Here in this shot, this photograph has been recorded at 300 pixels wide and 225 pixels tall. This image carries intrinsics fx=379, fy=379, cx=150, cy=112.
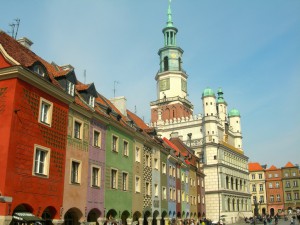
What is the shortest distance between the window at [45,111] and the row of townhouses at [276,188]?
10240 centimetres

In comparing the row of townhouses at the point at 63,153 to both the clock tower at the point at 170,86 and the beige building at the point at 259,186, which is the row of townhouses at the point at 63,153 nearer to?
the clock tower at the point at 170,86

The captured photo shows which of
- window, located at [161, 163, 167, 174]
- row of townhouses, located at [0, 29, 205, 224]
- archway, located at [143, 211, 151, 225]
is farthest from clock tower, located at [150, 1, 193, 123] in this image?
archway, located at [143, 211, 151, 225]

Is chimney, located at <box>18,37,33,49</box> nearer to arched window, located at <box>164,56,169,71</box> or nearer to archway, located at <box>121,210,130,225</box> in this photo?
archway, located at <box>121,210,130,225</box>

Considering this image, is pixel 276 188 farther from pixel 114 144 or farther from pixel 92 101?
pixel 92 101

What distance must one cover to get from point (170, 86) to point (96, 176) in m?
63.7

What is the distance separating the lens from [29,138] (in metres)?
20.7

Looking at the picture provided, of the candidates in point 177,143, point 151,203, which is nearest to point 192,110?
→ point 177,143

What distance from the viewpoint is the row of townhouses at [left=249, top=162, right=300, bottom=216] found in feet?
383

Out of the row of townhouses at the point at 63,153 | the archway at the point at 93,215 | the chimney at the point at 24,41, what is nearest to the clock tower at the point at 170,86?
the row of townhouses at the point at 63,153

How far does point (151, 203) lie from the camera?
37.8 meters

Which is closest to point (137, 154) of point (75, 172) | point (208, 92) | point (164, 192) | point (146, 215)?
point (146, 215)

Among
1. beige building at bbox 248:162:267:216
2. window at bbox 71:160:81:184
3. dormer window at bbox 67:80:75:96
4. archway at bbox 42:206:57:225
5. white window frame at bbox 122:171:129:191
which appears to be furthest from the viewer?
beige building at bbox 248:162:267:216

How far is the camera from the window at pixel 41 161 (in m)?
21.1

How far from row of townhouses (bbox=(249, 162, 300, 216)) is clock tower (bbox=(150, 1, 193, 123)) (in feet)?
149
